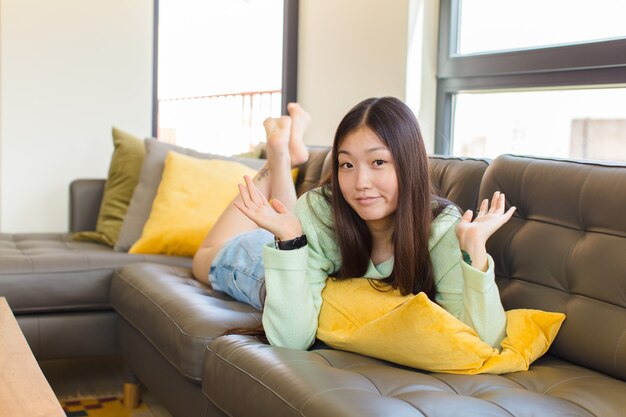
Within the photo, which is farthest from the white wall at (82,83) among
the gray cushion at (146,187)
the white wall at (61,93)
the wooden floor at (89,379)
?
the wooden floor at (89,379)

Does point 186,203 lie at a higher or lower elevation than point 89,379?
higher

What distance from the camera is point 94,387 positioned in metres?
3.17

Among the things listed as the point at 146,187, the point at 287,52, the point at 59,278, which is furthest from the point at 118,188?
the point at 287,52

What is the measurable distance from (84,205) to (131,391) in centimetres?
116

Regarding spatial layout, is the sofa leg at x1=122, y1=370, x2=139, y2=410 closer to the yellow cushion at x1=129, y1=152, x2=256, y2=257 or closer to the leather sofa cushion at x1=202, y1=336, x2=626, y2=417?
the yellow cushion at x1=129, y1=152, x2=256, y2=257

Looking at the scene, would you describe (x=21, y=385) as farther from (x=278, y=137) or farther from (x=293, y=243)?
(x=278, y=137)

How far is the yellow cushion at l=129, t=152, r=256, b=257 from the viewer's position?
3336mm

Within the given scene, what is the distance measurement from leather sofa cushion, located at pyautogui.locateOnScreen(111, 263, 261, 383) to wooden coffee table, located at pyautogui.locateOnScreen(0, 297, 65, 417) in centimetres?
42

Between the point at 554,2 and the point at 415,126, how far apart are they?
1.38 metres

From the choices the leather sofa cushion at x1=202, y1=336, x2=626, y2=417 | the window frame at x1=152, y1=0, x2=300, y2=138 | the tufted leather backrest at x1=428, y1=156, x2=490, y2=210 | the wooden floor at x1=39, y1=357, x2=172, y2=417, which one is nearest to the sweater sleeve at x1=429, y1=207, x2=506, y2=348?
the leather sofa cushion at x1=202, y1=336, x2=626, y2=417

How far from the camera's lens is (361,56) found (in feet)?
13.1

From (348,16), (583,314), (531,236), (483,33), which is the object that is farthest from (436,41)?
(583,314)

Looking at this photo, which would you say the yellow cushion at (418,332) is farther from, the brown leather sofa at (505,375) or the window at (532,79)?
the window at (532,79)

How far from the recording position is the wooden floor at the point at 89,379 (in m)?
3.05
